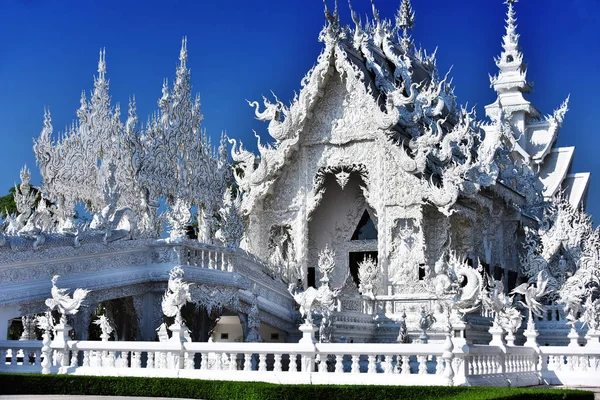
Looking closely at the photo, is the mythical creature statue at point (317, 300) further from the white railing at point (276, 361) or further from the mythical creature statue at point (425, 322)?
the white railing at point (276, 361)

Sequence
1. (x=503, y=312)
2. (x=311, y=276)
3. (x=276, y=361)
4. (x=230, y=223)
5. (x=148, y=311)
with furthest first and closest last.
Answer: (x=311, y=276), (x=230, y=223), (x=503, y=312), (x=148, y=311), (x=276, y=361)

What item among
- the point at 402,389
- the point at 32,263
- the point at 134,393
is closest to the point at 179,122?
the point at 32,263

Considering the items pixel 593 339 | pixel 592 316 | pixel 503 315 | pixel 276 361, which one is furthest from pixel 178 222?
pixel 592 316

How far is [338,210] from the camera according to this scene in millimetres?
23797

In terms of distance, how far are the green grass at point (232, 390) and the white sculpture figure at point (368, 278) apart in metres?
9.24

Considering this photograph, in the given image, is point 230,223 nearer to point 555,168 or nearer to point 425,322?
point 425,322

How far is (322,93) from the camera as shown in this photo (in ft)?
73.7

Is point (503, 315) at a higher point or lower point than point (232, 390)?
higher

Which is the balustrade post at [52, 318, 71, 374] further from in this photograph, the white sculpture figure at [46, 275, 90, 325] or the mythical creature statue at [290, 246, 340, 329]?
the mythical creature statue at [290, 246, 340, 329]

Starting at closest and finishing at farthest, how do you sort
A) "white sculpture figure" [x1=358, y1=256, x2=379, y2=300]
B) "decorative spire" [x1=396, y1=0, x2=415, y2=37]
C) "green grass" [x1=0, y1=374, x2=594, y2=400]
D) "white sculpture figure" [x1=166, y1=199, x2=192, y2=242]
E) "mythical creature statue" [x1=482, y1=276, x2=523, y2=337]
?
"green grass" [x1=0, y1=374, x2=594, y2=400], "mythical creature statue" [x1=482, y1=276, x2=523, y2=337], "white sculpture figure" [x1=166, y1=199, x2=192, y2=242], "white sculpture figure" [x1=358, y1=256, x2=379, y2=300], "decorative spire" [x1=396, y1=0, x2=415, y2=37]

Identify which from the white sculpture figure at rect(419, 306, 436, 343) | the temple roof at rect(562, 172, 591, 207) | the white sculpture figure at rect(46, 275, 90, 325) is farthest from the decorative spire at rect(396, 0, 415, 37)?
the white sculpture figure at rect(46, 275, 90, 325)

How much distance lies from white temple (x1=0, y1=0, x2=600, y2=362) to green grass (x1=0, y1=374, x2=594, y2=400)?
16.0 feet

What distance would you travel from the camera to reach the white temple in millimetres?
18188

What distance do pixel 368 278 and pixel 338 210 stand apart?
320cm
